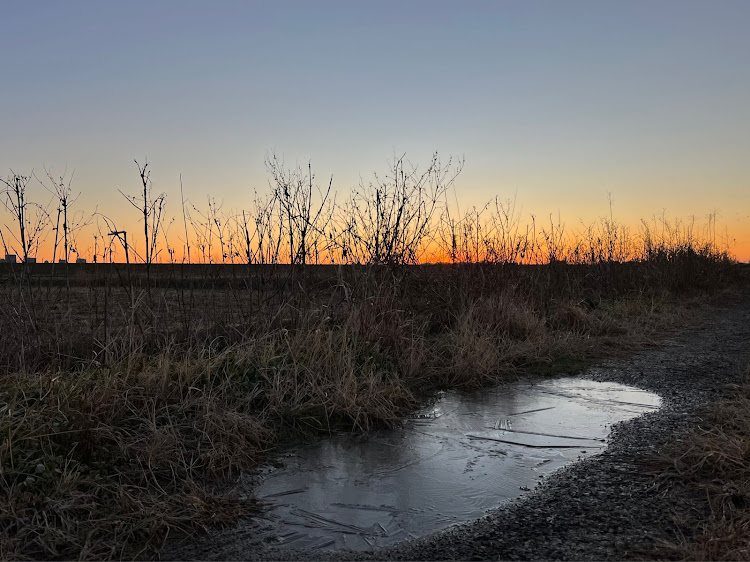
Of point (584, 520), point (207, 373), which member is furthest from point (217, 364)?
point (584, 520)

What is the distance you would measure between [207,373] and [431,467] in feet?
6.66

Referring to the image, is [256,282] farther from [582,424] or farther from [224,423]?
[582,424]

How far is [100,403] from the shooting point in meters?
4.04

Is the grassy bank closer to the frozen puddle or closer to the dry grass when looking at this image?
the frozen puddle

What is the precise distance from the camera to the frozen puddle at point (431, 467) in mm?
3141

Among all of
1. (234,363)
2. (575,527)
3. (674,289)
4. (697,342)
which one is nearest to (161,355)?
(234,363)

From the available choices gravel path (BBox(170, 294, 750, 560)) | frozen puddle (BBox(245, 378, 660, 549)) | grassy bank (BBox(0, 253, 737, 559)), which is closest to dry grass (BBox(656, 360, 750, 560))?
gravel path (BBox(170, 294, 750, 560))

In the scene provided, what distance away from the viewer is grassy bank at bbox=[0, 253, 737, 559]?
318 cm

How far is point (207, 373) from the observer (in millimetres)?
4805

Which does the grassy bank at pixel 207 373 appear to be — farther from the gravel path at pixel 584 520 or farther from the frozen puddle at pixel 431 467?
the gravel path at pixel 584 520

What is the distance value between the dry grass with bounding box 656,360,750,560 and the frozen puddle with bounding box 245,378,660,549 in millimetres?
671

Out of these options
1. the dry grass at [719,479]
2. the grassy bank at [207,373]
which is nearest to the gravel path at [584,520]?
the dry grass at [719,479]

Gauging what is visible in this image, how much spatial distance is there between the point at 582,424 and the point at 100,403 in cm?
385

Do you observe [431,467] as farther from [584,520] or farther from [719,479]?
[719,479]
